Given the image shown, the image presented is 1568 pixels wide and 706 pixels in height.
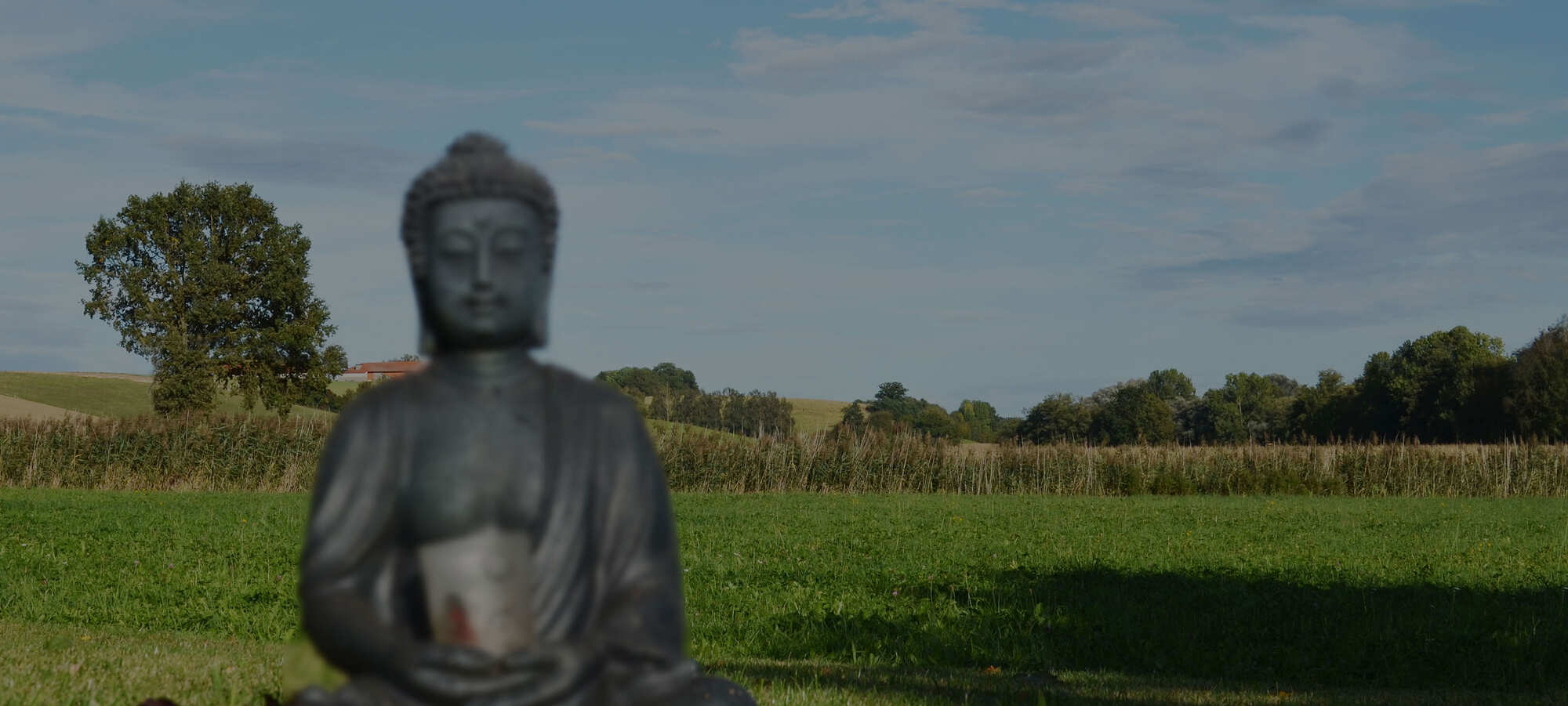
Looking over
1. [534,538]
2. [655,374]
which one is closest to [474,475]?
[534,538]

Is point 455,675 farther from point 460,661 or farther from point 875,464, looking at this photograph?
point 875,464

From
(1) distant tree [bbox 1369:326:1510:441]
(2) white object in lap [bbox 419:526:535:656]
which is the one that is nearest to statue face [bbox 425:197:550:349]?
(2) white object in lap [bbox 419:526:535:656]

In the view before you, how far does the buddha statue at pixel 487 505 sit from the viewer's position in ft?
9.68

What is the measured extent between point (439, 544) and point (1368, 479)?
41033 millimetres

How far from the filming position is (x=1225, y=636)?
11.3 m

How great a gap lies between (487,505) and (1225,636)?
31.9ft

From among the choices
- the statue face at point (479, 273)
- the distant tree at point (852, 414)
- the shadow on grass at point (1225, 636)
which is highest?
the distant tree at point (852, 414)

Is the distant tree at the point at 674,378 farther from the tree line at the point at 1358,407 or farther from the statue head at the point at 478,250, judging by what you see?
the statue head at the point at 478,250

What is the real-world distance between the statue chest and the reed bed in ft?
106

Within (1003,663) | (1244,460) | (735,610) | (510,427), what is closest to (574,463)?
(510,427)

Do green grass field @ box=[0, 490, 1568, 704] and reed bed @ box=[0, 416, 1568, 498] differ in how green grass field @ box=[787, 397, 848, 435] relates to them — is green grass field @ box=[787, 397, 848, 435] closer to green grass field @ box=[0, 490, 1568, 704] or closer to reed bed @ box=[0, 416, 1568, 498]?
reed bed @ box=[0, 416, 1568, 498]

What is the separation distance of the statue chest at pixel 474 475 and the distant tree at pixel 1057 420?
276ft

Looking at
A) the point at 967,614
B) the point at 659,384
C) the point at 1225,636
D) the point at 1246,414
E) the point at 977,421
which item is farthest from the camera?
the point at 977,421

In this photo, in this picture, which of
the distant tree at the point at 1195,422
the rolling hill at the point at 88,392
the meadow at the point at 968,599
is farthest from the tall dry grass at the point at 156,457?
the distant tree at the point at 1195,422
